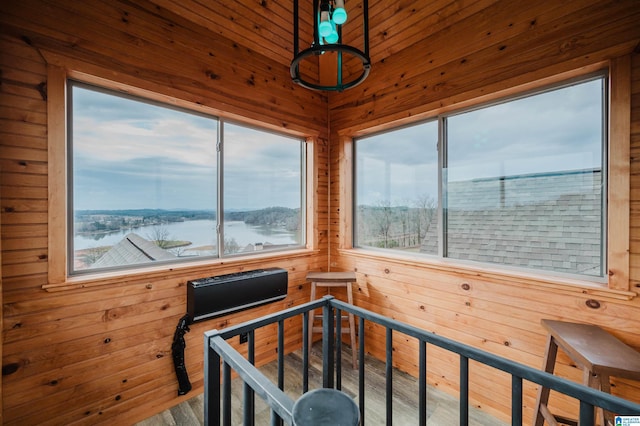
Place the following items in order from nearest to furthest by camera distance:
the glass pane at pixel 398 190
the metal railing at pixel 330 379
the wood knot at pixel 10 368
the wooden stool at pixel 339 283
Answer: the metal railing at pixel 330 379 < the wood knot at pixel 10 368 < the glass pane at pixel 398 190 < the wooden stool at pixel 339 283

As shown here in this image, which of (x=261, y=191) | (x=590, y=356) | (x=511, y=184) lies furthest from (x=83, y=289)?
(x=511, y=184)

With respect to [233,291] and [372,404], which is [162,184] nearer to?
[233,291]

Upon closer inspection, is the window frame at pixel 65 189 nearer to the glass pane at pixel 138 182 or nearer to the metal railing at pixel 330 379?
the glass pane at pixel 138 182

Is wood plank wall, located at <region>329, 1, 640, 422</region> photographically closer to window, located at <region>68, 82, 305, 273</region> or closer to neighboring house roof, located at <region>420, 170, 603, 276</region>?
neighboring house roof, located at <region>420, 170, 603, 276</region>

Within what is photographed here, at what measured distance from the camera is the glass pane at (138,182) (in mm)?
1846

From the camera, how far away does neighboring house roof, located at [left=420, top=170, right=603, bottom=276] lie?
1750 mm

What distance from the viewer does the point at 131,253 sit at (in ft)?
6.66

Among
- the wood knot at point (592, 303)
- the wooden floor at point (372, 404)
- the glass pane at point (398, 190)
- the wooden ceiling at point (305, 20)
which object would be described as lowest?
the wooden floor at point (372, 404)

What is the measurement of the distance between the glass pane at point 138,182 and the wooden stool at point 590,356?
2545mm

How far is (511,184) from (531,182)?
12cm

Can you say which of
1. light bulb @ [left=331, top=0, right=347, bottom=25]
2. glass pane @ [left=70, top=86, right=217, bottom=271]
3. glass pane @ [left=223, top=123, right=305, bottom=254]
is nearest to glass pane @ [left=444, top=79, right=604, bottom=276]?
light bulb @ [left=331, top=0, right=347, bottom=25]

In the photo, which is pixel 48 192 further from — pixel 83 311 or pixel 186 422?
pixel 186 422

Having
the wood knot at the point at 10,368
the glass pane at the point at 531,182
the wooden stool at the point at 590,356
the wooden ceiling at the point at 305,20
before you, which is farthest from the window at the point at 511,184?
the wood knot at the point at 10,368

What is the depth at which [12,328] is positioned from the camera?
1516 mm
